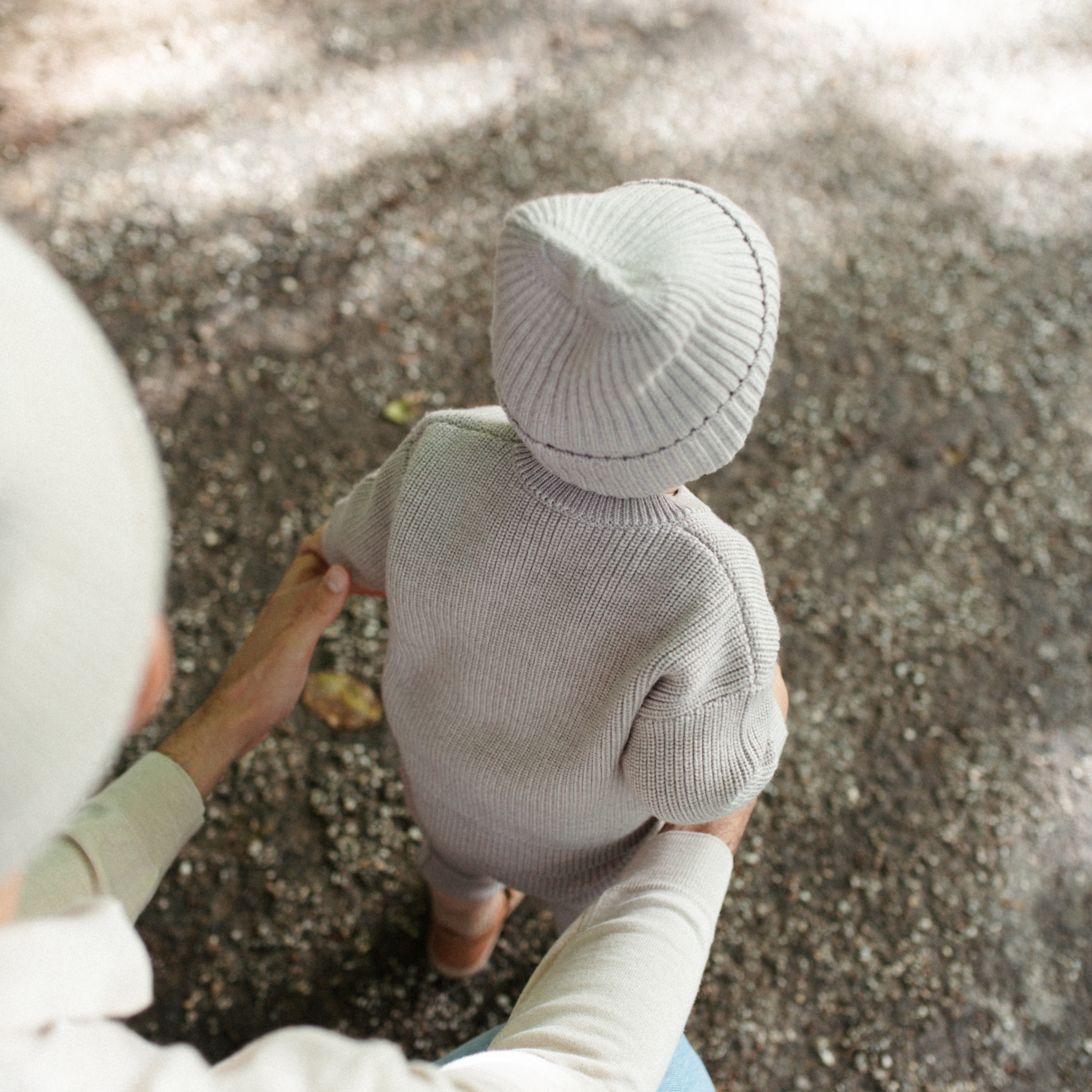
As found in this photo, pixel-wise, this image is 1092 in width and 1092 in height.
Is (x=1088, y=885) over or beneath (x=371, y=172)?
beneath

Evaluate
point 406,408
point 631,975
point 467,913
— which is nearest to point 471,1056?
point 631,975

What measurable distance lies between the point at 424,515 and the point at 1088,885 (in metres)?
1.38

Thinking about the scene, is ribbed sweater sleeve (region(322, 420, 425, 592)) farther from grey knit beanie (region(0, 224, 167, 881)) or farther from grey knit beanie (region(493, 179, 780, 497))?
grey knit beanie (region(0, 224, 167, 881))

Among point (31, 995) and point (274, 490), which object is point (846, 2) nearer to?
point (274, 490)

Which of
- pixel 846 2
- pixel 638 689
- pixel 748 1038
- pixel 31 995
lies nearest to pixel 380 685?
pixel 748 1038

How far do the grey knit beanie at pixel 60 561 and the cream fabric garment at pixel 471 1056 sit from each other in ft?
0.43

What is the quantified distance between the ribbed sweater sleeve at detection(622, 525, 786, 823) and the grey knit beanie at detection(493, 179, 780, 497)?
0.12m

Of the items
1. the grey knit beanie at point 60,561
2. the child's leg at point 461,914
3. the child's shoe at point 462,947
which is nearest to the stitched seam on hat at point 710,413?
the grey knit beanie at point 60,561

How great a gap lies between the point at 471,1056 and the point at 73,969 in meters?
0.30

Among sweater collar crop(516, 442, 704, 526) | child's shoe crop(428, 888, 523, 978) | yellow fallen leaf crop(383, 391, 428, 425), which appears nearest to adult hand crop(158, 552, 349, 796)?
sweater collar crop(516, 442, 704, 526)

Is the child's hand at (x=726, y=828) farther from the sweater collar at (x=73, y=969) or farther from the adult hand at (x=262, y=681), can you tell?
the sweater collar at (x=73, y=969)

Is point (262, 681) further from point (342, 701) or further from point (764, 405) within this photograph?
point (764, 405)

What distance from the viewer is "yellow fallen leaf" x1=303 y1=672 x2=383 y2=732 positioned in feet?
5.24

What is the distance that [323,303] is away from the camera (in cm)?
204
